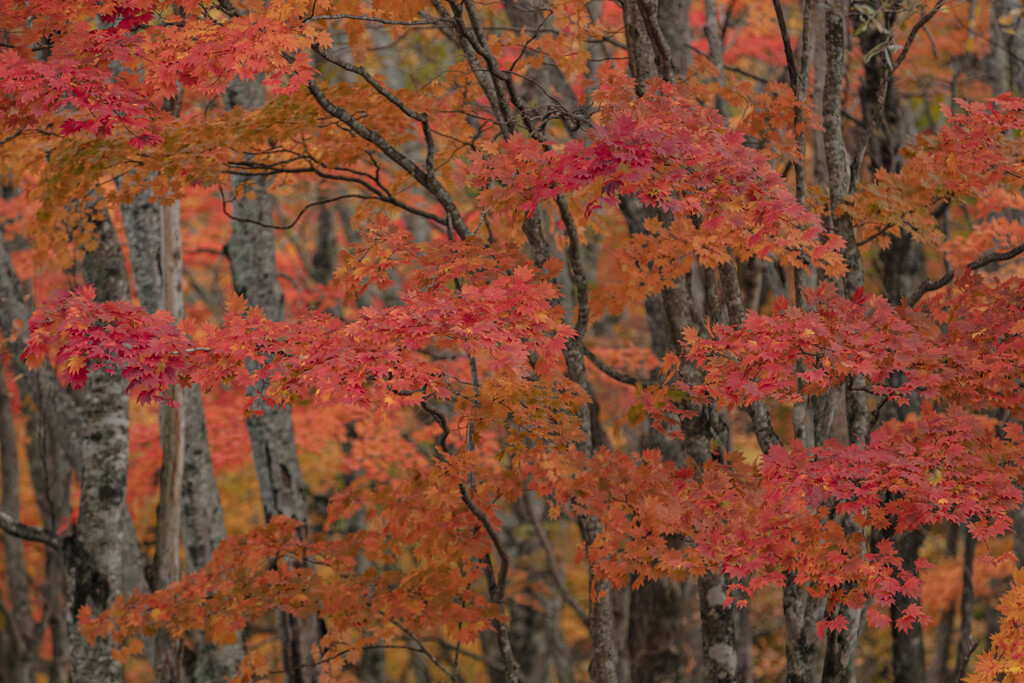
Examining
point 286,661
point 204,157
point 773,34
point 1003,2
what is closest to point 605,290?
point 204,157

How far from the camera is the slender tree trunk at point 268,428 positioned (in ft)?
21.7

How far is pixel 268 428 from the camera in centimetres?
705

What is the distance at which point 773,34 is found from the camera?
1170 cm

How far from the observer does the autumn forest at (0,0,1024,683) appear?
3.94 meters

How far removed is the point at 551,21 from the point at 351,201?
27.6 feet

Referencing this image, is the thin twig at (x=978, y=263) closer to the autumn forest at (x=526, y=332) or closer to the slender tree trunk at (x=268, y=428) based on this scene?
the autumn forest at (x=526, y=332)

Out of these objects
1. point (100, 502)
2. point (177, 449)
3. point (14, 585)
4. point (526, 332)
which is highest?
point (526, 332)

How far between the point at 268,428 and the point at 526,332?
13.2ft

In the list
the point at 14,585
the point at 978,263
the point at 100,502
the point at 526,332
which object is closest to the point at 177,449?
the point at 100,502

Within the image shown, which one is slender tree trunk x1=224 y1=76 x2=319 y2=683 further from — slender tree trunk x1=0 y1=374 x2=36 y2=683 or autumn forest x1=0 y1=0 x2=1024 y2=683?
slender tree trunk x1=0 y1=374 x2=36 y2=683

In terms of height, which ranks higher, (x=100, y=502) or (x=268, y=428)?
(x=268, y=428)

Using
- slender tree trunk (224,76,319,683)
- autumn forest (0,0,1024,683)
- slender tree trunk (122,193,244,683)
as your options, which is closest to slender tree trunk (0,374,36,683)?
autumn forest (0,0,1024,683)

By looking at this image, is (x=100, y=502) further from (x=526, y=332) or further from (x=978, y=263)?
(x=978, y=263)

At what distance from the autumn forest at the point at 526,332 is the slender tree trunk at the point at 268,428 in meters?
0.03
